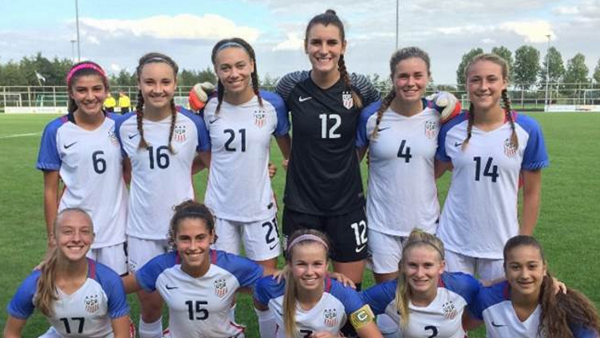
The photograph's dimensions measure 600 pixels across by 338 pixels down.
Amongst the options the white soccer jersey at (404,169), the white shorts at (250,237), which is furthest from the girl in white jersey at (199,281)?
the white soccer jersey at (404,169)

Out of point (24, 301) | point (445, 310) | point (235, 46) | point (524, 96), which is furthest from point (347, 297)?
point (524, 96)

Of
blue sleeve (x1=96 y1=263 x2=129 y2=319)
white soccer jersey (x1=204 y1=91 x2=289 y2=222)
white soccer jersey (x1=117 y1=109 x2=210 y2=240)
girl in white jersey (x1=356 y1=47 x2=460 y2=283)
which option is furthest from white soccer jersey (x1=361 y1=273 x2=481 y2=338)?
blue sleeve (x1=96 y1=263 x2=129 y2=319)

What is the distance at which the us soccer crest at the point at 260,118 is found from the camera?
3.38 m

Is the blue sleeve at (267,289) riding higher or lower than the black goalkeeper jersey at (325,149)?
lower

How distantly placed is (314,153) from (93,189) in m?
1.26

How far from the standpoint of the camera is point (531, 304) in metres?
2.96

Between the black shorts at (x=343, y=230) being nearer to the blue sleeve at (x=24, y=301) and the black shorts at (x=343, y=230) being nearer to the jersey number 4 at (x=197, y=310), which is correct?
the jersey number 4 at (x=197, y=310)

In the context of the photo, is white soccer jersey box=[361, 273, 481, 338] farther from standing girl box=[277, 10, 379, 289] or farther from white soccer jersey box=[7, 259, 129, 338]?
white soccer jersey box=[7, 259, 129, 338]

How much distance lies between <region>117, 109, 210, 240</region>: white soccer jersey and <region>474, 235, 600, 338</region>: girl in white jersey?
177 cm

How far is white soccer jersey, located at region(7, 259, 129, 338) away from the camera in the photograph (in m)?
2.98

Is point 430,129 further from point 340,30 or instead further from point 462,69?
point 462,69

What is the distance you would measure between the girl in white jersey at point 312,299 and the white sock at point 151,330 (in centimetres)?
79

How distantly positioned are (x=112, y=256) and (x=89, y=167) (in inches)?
21.1

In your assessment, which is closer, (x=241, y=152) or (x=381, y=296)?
(x=381, y=296)
